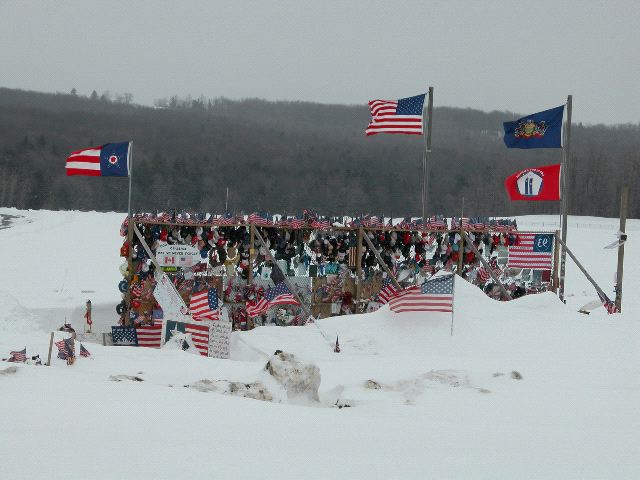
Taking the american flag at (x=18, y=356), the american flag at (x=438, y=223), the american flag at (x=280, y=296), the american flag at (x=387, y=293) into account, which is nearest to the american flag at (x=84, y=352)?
the american flag at (x=18, y=356)

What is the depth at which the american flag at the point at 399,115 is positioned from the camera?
74.1 feet

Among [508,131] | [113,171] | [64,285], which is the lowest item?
[64,285]

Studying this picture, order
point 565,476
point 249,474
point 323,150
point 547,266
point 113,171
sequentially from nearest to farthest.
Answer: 1. point 249,474
2. point 565,476
3. point 113,171
4. point 547,266
5. point 323,150

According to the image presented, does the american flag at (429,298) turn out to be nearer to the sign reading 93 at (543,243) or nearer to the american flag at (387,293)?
the american flag at (387,293)

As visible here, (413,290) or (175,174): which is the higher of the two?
(175,174)

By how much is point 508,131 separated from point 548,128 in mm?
1098

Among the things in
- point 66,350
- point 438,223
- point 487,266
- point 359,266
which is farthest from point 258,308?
point 66,350

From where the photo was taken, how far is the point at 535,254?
22.1 meters

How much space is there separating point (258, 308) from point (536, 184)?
8618 millimetres

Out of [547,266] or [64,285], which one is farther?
[64,285]

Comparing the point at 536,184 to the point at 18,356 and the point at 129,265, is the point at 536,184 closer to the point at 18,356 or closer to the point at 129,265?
the point at 129,265

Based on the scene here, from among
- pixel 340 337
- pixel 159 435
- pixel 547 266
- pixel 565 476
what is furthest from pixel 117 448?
pixel 547 266

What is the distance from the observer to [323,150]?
108688 mm

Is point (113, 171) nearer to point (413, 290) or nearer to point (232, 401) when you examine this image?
point (413, 290)
